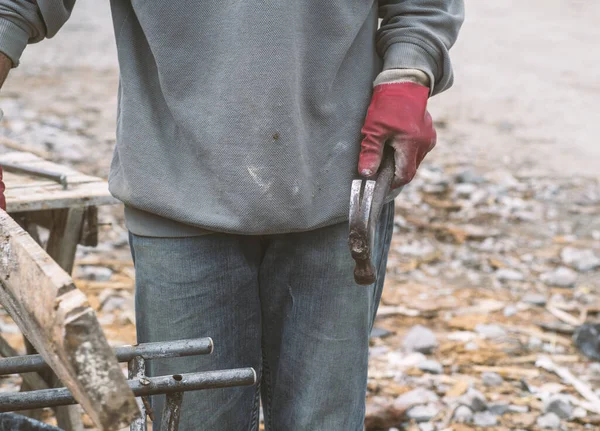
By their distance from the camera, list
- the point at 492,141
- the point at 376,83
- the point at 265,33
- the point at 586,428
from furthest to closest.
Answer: the point at 492,141 → the point at 586,428 → the point at 376,83 → the point at 265,33

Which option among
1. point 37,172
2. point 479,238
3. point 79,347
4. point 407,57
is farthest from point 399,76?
point 479,238

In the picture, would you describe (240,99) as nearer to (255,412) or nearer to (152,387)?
(152,387)

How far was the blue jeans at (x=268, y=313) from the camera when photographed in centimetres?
198

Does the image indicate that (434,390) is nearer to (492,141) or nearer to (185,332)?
(185,332)

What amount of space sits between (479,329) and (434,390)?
0.72 metres

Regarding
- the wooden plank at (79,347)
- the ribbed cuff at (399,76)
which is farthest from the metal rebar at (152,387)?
the ribbed cuff at (399,76)

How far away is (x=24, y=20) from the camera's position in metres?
1.93

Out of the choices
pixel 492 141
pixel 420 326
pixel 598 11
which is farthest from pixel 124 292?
pixel 598 11

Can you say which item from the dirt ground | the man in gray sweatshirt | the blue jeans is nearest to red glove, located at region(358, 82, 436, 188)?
the man in gray sweatshirt

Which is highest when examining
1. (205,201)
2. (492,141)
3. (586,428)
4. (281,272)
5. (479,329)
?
(492,141)

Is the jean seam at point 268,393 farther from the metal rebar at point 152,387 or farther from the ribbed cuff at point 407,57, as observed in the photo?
the ribbed cuff at point 407,57

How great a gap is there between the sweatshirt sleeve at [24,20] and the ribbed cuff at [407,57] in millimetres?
768

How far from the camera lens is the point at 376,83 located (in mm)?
1969

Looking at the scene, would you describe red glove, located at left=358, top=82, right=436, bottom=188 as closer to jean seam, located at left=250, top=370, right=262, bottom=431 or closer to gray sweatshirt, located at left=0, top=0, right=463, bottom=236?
gray sweatshirt, located at left=0, top=0, right=463, bottom=236
